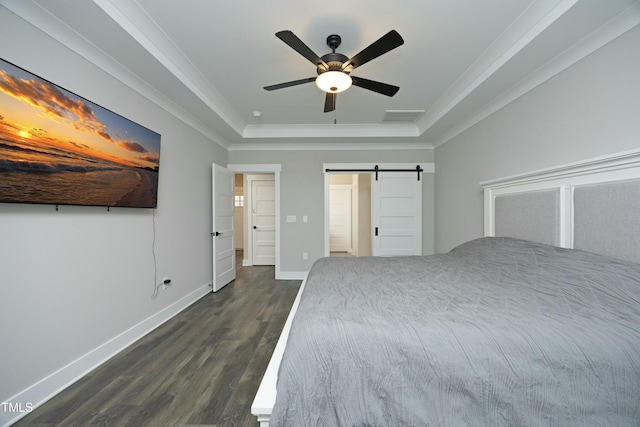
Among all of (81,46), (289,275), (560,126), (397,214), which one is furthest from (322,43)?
(289,275)

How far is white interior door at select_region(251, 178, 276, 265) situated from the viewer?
556 centimetres

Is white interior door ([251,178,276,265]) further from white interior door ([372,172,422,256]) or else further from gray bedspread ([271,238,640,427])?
gray bedspread ([271,238,640,427])

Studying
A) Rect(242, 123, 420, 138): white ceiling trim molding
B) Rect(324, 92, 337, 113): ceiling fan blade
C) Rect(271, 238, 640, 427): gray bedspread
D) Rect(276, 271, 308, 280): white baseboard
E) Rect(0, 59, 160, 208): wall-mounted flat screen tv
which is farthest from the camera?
Rect(276, 271, 308, 280): white baseboard

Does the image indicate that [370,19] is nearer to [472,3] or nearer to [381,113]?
[472,3]

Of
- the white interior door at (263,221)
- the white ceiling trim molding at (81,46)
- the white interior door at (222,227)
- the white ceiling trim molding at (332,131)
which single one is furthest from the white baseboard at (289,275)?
the white ceiling trim molding at (81,46)

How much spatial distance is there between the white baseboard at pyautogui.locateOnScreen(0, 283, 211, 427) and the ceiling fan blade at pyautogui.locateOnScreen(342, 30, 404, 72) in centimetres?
289

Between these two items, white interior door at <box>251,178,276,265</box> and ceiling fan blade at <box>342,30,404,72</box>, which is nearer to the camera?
ceiling fan blade at <box>342,30,404,72</box>

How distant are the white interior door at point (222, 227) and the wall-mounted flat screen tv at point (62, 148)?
Result: 54.8 inches

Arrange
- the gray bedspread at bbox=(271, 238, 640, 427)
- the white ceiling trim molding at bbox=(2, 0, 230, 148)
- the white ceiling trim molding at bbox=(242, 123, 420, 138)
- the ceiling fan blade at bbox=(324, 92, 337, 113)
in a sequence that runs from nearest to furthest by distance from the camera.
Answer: the gray bedspread at bbox=(271, 238, 640, 427)
the white ceiling trim molding at bbox=(2, 0, 230, 148)
the ceiling fan blade at bbox=(324, 92, 337, 113)
the white ceiling trim molding at bbox=(242, 123, 420, 138)

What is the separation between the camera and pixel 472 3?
1.64 meters

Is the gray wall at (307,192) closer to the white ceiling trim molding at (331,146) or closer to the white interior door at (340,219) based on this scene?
the white ceiling trim molding at (331,146)

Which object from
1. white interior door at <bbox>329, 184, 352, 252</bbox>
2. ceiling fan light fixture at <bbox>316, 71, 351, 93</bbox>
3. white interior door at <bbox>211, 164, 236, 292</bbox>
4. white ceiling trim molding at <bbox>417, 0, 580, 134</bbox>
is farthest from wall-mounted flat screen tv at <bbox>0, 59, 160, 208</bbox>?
white interior door at <bbox>329, 184, 352, 252</bbox>

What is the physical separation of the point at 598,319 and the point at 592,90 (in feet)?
5.56

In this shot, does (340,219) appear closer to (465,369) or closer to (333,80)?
(333,80)
